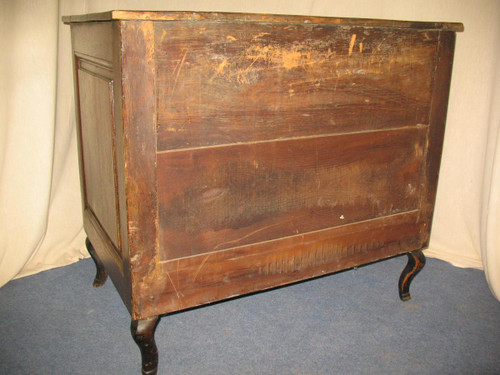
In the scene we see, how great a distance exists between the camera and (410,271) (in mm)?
1472

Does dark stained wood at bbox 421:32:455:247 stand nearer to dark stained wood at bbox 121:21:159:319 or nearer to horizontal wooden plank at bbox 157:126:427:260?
horizontal wooden plank at bbox 157:126:427:260

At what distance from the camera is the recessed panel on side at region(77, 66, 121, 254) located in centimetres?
102

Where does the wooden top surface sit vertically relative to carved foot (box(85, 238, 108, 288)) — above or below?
above

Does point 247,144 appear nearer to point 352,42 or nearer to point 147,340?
point 352,42

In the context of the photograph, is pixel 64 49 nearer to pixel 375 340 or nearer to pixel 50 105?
pixel 50 105

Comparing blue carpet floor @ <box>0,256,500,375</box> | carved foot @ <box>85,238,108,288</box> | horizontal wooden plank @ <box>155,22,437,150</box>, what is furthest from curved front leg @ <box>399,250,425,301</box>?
carved foot @ <box>85,238,108,288</box>

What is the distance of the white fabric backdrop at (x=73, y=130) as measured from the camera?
1.47m

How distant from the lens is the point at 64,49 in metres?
1.56

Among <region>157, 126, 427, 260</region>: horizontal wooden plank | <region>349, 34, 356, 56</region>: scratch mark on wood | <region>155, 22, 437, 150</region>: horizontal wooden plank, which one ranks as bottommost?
<region>157, 126, 427, 260</region>: horizontal wooden plank

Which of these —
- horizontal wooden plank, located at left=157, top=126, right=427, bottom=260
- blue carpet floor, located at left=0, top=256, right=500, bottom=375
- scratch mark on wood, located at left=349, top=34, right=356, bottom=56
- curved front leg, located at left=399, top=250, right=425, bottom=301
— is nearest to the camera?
horizontal wooden plank, located at left=157, top=126, right=427, bottom=260

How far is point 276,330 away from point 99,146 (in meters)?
0.70

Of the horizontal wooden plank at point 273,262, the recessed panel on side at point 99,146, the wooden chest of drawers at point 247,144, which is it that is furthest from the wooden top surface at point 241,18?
the horizontal wooden plank at point 273,262

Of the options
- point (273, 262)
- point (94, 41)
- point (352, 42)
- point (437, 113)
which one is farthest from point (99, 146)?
point (437, 113)

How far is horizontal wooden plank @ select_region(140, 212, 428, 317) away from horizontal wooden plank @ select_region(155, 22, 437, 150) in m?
0.26
